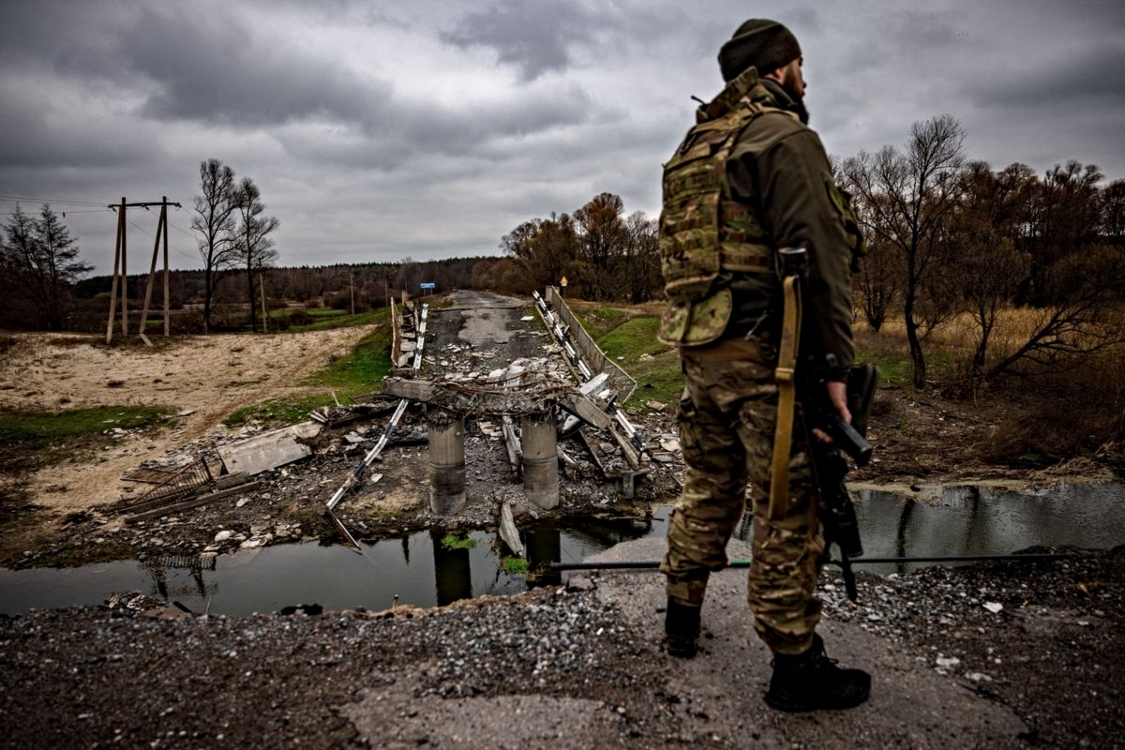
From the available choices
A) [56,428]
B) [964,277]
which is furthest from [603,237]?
[56,428]

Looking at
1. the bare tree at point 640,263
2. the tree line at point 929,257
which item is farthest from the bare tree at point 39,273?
the bare tree at point 640,263

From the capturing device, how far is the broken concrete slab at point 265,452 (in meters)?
8.17

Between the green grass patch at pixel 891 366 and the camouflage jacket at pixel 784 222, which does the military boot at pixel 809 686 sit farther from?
the green grass patch at pixel 891 366

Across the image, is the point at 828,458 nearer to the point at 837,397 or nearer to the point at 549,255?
the point at 837,397

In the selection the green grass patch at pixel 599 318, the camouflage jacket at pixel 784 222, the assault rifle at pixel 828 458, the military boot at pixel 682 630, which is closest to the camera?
the camouflage jacket at pixel 784 222

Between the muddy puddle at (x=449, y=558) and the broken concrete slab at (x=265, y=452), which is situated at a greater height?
the broken concrete slab at (x=265, y=452)

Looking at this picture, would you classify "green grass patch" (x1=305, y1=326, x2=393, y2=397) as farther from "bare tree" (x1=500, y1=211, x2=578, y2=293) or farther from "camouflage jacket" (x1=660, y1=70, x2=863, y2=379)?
"bare tree" (x1=500, y1=211, x2=578, y2=293)

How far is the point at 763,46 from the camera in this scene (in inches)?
106

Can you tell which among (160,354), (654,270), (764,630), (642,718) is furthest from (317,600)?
(654,270)

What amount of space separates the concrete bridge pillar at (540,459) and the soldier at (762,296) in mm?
4187

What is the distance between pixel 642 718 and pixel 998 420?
11.5m

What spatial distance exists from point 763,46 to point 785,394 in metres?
1.70

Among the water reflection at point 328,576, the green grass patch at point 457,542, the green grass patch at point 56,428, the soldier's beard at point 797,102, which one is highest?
the soldier's beard at point 797,102

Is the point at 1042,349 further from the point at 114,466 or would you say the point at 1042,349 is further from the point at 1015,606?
the point at 114,466
